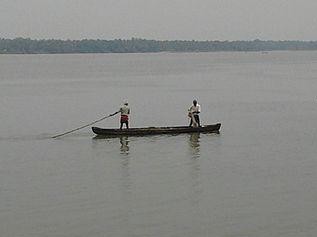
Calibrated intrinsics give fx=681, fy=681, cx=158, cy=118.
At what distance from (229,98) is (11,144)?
31.1m

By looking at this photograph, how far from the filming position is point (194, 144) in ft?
99.2

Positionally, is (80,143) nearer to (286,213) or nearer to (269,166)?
(269,166)

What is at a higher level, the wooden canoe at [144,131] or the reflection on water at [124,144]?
the wooden canoe at [144,131]

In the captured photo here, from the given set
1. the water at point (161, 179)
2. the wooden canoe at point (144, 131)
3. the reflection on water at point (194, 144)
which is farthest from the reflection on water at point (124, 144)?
the reflection on water at point (194, 144)

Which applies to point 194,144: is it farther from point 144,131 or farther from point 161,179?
point 161,179

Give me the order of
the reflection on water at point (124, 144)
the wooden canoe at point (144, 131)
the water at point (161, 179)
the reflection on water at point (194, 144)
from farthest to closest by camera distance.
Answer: the wooden canoe at point (144, 131), the reflection on water at point (124, 144), the reflection on water at point (194, 144), the water at point (161, 179)

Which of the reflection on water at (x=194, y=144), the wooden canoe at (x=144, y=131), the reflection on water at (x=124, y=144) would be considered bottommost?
the reflection on water at (x=124, y=144)

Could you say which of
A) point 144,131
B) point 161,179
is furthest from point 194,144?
point 161,179

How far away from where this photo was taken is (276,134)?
33.8 metres

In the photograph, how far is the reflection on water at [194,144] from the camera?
27969mm

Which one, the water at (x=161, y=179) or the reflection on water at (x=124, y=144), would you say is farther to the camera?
the reflection on water at (x=124, y=144)

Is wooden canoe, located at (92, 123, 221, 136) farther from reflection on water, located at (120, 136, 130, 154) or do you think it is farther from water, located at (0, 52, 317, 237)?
water, located at (0, 52, 317, 237)

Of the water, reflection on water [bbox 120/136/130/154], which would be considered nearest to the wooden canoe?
Result: reflection on water [bbox 120/136/130/154]

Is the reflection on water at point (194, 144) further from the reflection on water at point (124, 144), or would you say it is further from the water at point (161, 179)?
the reflection on water at point (124, 144)
